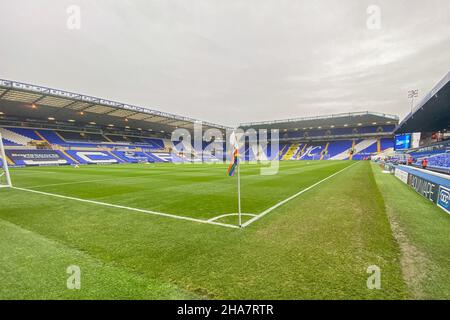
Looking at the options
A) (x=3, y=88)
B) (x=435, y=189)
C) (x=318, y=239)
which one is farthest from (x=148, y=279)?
(x=3, y=88)

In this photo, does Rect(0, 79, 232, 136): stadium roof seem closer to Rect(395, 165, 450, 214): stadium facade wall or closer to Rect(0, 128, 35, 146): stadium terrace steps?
Rect(0, 128, 35, 146): stadium terrace steps

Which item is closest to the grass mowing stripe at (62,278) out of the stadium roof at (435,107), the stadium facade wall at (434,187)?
the stadium facade wall at (434,187)

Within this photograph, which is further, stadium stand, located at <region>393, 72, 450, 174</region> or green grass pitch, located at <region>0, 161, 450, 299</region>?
stadium stand, located at <region>393, 72, 450, 174</region>

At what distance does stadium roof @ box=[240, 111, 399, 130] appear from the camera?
56312 mm

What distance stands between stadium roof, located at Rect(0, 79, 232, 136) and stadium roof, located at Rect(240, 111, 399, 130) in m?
30.3

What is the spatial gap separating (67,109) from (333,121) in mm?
66419

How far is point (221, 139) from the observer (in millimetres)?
74875

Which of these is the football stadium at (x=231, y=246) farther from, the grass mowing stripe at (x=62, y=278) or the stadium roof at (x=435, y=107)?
the stadium roof at (x=435, y=107)

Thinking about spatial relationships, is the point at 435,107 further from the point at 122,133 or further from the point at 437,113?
the point at 122,133

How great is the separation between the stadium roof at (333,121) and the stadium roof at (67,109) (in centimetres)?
3028

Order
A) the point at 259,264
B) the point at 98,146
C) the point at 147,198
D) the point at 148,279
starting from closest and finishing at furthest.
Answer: the point at 148,279, the point at 259,264, the point at 147,198, the point at 98,146

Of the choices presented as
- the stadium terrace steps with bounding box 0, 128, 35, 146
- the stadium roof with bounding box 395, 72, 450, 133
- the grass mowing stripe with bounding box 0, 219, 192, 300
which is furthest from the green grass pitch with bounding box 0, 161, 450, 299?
the stadium terrace steps with bounding box 0, 128, 35, 146
